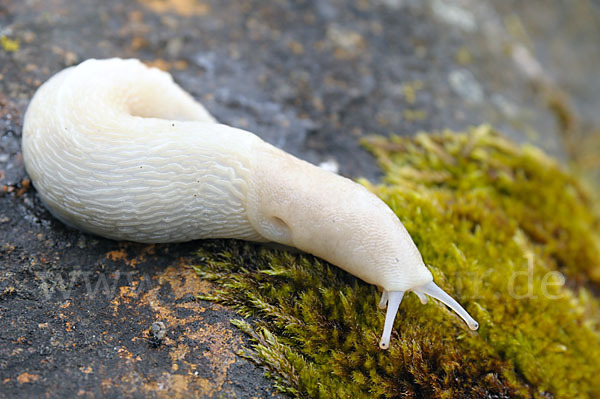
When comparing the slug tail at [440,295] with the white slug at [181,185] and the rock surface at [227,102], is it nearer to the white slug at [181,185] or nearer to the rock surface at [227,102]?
the white slug at [181,185]

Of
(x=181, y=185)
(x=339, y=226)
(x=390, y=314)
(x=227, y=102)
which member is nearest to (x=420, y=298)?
(x=390, y=314)

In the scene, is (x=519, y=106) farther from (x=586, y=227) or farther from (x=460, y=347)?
(x=460, y=347)

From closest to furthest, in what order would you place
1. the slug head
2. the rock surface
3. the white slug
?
the rock surface, the slug head, the white slug

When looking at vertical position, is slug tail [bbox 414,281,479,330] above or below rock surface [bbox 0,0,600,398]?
above

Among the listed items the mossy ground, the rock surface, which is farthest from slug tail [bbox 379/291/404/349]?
the rock surface

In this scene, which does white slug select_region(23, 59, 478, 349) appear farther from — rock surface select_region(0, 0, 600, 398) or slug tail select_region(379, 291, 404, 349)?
rock surface select_region(0, 0, 600, 398)

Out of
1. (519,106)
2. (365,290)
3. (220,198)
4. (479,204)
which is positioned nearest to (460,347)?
(365,290)

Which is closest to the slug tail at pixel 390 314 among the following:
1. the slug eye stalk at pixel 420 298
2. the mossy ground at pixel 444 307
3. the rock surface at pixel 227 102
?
the slug eye stalk at pixel 420 298
